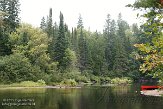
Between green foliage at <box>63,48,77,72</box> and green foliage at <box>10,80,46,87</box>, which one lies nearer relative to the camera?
green foliage at <box>10,80,46,87</box>

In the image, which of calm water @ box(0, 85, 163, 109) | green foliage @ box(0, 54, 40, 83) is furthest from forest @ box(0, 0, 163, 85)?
calm water @ box(0, 85, 163, 109)

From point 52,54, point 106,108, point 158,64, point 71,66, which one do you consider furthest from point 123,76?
point 158,64

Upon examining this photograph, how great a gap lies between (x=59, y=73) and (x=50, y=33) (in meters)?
18.3

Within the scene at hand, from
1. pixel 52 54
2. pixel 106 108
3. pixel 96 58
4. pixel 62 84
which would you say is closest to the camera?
pixel 106 108

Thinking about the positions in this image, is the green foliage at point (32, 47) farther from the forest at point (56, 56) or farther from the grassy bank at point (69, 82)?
the grassy bank at point (69, 82)

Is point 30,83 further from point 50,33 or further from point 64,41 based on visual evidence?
point 50,33

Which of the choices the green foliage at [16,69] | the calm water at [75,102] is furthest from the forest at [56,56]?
the calm water at [75,102]

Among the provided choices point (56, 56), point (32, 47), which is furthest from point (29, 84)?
point (56, 56)

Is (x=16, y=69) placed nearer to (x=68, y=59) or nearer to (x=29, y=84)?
(x=29, y=84)

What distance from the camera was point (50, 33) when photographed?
276 feet

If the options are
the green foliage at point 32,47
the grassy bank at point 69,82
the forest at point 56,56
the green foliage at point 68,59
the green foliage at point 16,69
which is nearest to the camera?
the grassy bank at point 69,82

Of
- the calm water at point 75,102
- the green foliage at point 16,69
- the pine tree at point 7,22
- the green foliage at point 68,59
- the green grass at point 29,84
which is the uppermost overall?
the pine tree at point 7,22

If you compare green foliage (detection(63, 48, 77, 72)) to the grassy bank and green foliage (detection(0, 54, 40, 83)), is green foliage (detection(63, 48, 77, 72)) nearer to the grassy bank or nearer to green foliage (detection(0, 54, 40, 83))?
the grassy bank

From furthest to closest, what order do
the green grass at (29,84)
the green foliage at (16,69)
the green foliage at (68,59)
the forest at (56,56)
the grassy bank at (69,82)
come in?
the green foliage at (68,59), the forest at (56,56), the green foliage at (16,69), the grassy bank at (69,82), the green grass at (29,84)
